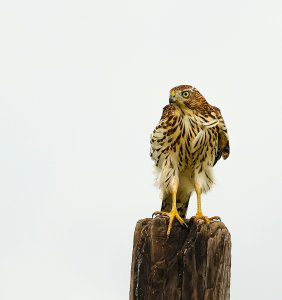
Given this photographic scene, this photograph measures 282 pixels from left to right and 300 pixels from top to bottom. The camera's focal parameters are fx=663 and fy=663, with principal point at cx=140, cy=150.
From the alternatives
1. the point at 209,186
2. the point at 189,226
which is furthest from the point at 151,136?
the point at 189,226

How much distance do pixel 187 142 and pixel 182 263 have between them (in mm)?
4147

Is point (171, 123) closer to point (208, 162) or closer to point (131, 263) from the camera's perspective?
point (208, 162)

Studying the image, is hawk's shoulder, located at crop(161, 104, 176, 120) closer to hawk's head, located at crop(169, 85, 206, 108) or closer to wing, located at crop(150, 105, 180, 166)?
wing, located at crop(150, 105, 180, 166)

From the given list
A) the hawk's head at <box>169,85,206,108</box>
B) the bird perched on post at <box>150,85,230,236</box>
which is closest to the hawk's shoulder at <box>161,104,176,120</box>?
the bird perched on post at <box>150,85,230,236</box>

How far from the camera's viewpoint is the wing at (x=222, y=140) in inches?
390

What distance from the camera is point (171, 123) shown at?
951cm

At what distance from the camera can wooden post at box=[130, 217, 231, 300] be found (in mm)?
5363

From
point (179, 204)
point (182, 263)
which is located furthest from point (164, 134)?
point (182, 263)

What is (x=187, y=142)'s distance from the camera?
31.1 feet

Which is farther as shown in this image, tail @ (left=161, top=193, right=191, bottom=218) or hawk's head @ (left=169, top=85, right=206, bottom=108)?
tail @ (left=161, top=193, right=191, bottom=218)

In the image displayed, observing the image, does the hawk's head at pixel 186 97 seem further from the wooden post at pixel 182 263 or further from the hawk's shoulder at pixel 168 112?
the wooden post at pixel 182 263

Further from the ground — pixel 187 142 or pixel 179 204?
pixel 187 142

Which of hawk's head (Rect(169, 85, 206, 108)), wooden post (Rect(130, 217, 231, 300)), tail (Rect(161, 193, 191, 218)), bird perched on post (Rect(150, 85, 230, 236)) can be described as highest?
hawk's head (Rect(169, 85, 206, 108))

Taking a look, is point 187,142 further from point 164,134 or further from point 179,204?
point 179,204
